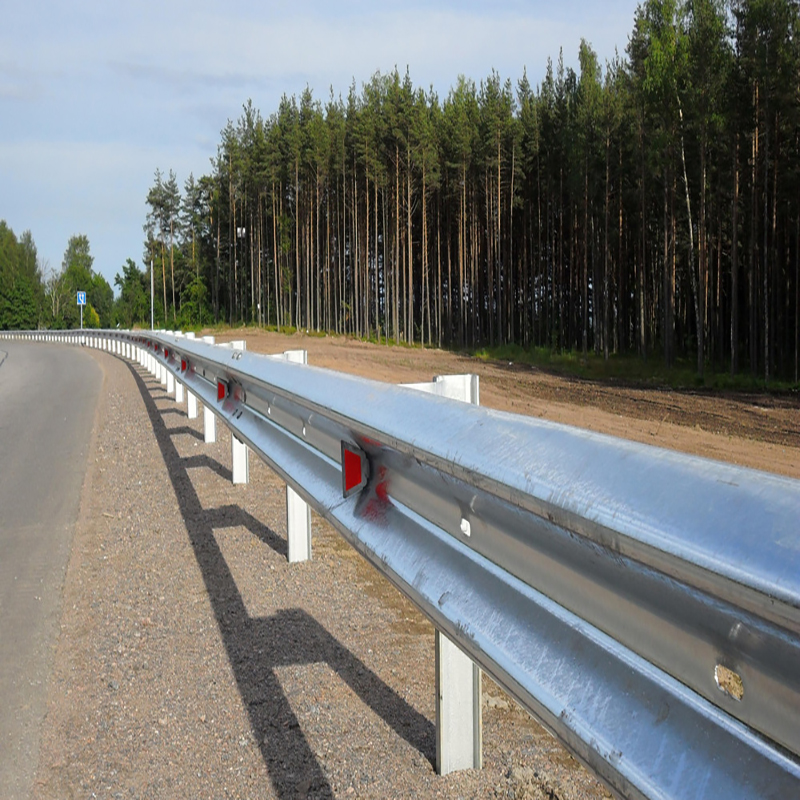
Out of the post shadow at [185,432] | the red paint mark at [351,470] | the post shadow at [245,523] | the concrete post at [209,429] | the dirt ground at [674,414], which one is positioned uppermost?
the red paint mark at [351,470]

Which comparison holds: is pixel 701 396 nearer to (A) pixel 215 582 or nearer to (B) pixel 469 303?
(A) pixel 215 582

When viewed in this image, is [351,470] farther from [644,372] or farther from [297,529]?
[644,372]

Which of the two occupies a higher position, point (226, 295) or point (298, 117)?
point (298, 117)

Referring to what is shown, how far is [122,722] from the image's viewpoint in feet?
11.4

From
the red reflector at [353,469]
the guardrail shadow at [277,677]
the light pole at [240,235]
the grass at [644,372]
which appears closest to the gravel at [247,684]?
the guardrail shadow at [277,677]

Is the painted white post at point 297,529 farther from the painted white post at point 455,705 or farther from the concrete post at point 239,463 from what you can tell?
the painted white post at point 455,705

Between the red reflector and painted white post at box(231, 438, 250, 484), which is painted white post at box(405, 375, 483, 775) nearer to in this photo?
the red reflector

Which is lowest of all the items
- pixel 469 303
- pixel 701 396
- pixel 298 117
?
pixel 701 396

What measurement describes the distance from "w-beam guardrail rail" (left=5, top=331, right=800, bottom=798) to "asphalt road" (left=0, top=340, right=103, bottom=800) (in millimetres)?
1747

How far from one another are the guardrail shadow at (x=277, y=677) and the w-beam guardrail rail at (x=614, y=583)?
0.90 metres

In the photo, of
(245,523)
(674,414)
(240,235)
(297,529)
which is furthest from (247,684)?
(240,235)

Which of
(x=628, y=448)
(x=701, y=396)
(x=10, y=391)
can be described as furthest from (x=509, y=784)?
(x=701, y=396)

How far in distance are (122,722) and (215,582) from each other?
1.73 meters

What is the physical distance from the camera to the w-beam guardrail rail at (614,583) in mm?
1128
